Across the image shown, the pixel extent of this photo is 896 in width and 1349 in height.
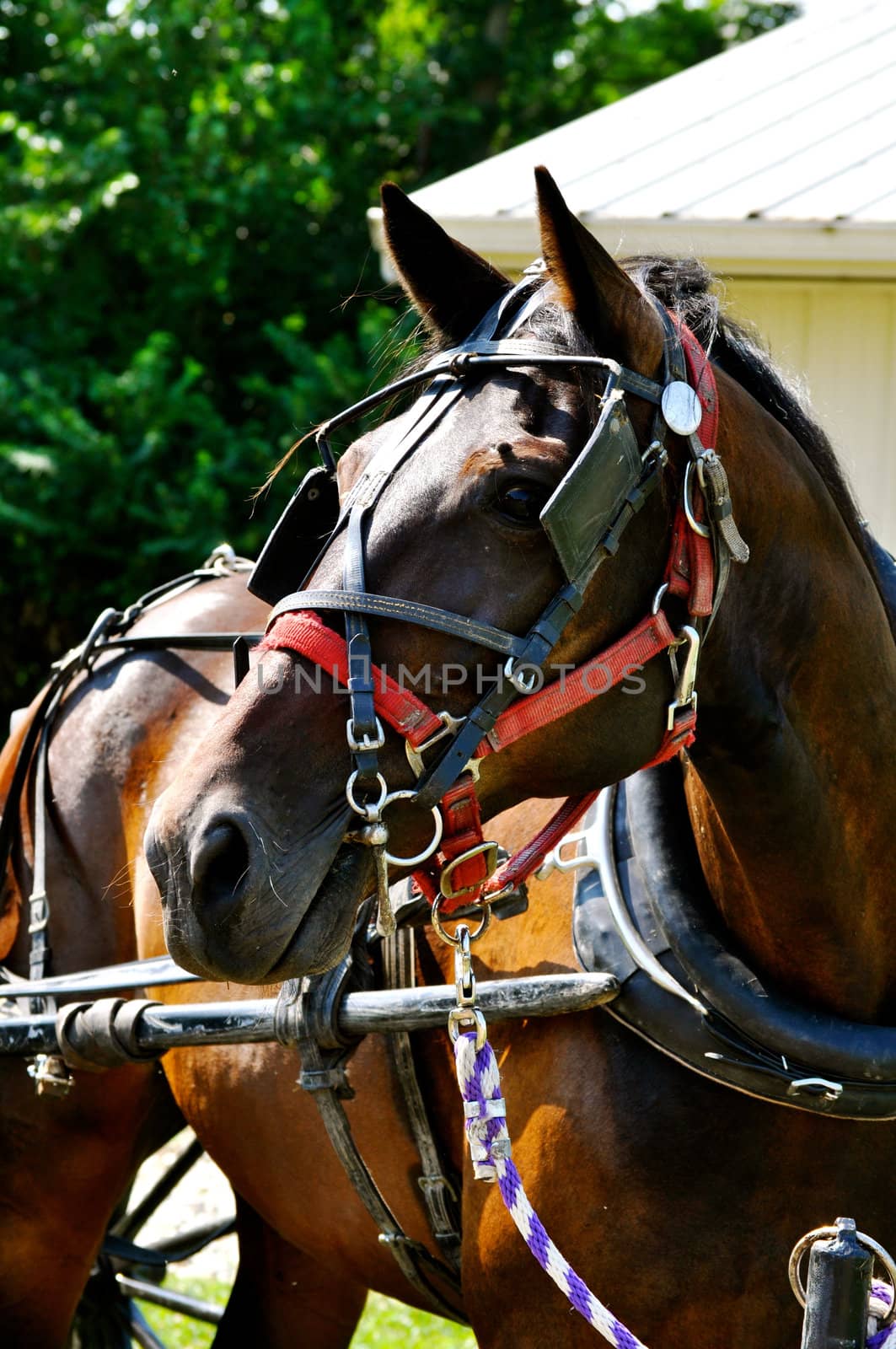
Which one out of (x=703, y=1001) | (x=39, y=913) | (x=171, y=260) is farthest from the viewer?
(x=171, y=260)

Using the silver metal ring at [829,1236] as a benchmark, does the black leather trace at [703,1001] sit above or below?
above

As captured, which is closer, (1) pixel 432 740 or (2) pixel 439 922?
(1) pixel 432 740

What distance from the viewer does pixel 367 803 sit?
5.17 feet

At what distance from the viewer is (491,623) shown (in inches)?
A: 63.0

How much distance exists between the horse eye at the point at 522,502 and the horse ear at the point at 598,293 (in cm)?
22

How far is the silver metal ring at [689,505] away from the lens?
1671 millimetres

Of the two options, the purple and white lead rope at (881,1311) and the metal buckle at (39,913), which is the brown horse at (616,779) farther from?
the metal buckle at (39,913)

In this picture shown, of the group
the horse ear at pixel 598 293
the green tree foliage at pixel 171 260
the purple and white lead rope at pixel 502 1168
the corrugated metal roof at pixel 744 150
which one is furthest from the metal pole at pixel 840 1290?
the green tree foliage at pixel 171 260

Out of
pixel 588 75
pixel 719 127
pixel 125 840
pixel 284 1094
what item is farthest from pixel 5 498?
pixel 588 75

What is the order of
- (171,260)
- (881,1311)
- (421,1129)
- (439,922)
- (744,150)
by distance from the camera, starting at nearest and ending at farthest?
(881,1311) < (439,922) < (421,1129) < (744,150) < (171,260)

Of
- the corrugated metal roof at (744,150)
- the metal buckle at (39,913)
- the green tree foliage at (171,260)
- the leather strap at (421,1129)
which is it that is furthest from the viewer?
the green tree foliage at (171,260)

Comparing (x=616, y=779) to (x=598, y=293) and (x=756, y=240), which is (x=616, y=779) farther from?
(x=756, y=240)

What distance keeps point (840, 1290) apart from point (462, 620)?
2.87 feet

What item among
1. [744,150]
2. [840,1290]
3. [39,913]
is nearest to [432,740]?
[840,1290]
